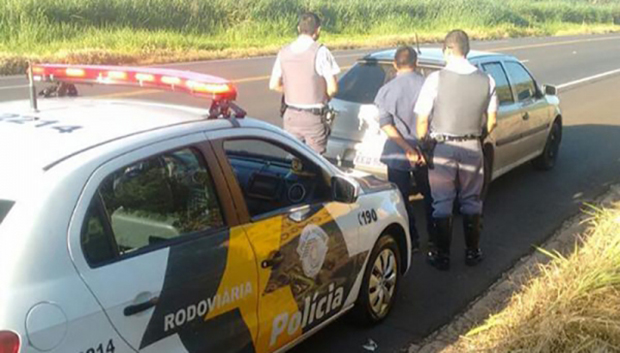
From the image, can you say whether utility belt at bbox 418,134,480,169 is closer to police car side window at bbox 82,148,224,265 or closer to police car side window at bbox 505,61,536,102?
police car side window at bbox 505,61,536,102

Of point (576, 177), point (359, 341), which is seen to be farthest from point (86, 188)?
point (576, 177)

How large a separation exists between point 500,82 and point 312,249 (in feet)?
15.0

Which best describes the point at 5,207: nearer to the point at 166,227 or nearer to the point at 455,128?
the point at 166,227

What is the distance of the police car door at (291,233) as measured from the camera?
353 centimetres

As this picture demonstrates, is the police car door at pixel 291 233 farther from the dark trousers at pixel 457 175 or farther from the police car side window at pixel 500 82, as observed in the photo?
the police car side window at pixel 500 82

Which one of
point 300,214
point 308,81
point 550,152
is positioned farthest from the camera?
point 550,152

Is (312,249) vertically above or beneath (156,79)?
beneath

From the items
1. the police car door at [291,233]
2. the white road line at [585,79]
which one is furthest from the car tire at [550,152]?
the white road line at [585,79]

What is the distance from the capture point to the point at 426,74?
6906mm

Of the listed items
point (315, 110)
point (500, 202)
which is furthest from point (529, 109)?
point (315, 110)

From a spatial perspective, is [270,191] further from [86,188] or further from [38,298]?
[38,298]

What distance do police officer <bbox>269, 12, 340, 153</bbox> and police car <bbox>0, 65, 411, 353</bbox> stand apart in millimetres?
1764

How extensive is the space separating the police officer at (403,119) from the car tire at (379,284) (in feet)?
3.77

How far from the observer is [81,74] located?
3840 mm
